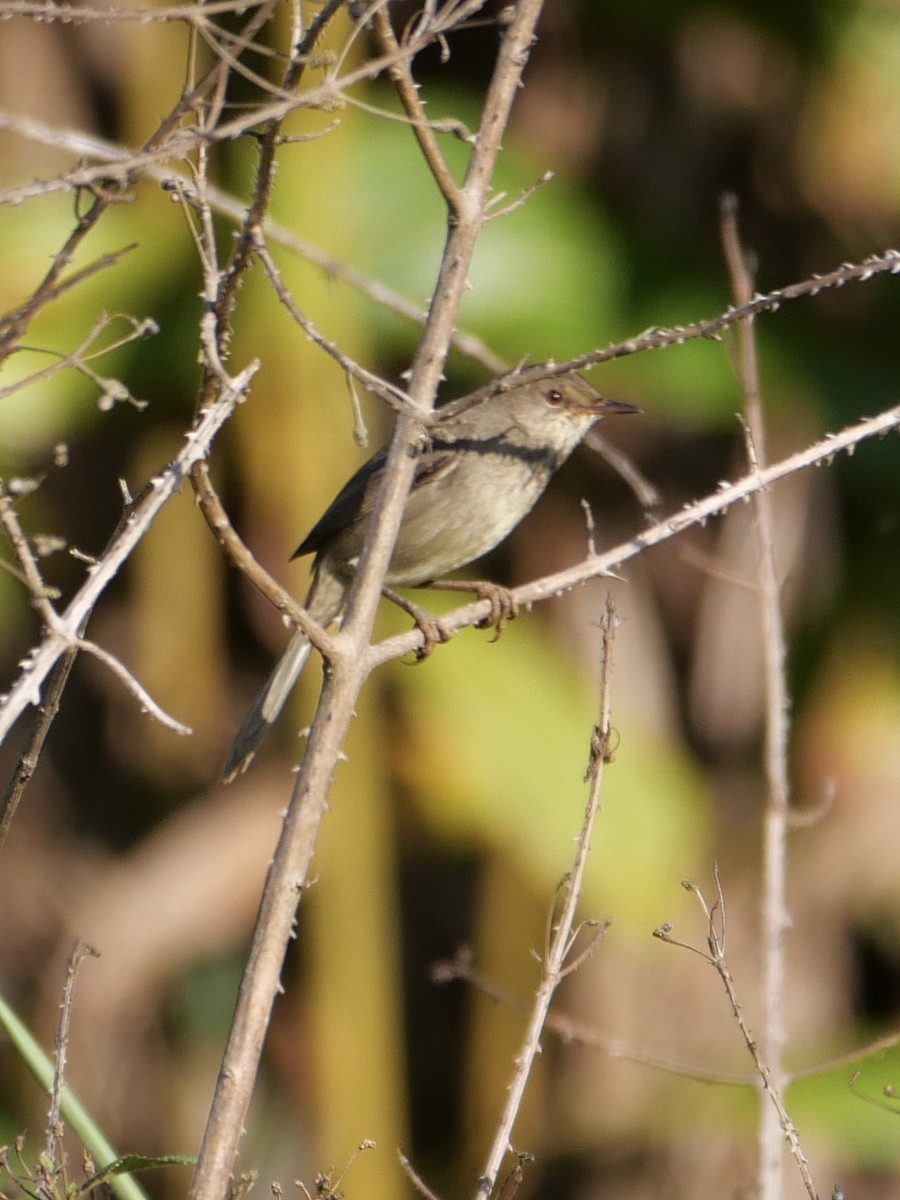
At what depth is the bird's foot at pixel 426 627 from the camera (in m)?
2.83

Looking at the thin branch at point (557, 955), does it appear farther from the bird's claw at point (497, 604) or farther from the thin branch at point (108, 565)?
the bird's claw at point (497, 604)

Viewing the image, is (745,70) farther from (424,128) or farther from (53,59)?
(424,128)

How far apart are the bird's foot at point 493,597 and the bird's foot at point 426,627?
0.39ft

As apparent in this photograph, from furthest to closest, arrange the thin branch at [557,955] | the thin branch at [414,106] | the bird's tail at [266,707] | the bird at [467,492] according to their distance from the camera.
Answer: the bird at [467,492], the bird's tail at [266,707], the thin branch at [414,106], the thin branch at [557,955]

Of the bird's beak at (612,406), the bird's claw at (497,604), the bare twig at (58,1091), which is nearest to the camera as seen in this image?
the bare twig at (58,1091)

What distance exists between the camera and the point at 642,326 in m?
5.14

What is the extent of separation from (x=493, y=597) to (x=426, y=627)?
2.40 ft

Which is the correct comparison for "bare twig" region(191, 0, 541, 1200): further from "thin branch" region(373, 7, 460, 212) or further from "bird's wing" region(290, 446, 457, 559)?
"bird's wing" region(290, 446, 457, 559)

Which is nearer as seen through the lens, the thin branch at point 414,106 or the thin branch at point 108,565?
the thin branch at point 108,565

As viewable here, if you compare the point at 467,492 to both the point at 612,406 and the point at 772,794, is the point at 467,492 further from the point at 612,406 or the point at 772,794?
the point at 772,794

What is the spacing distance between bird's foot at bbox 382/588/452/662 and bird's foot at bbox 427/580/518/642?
0.39ft

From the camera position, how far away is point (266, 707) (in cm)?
427

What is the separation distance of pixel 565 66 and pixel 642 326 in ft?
6.18

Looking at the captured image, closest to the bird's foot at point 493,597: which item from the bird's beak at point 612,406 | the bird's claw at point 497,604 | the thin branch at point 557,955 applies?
the bird's claw at point 497,604
